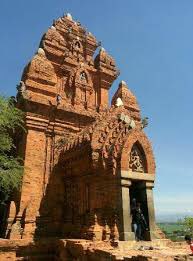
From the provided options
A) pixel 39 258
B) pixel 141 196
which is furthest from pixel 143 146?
pixel 39 258

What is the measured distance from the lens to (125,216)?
9.44 m

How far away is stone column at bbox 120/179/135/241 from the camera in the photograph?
30.0 feet

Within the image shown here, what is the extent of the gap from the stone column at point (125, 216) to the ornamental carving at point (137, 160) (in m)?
0.71

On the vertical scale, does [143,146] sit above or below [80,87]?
below

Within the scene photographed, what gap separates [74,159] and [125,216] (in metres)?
3.53

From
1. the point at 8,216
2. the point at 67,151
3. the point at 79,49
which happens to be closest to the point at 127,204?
the point at 67,151

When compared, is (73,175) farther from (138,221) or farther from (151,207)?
(151,207)

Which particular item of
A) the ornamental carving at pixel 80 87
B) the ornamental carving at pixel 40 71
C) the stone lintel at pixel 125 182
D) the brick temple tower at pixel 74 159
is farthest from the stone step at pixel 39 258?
the ornamental carving at pixel 80 87

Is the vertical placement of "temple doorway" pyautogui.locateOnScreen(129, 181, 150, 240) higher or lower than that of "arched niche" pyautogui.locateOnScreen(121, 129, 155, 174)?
lower

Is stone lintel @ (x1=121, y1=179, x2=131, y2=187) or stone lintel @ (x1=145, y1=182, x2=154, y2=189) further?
stone lintel @ (x1=145, y1=182, x2=154, y2=189)

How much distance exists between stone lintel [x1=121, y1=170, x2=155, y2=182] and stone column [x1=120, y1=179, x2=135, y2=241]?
0.57 feet

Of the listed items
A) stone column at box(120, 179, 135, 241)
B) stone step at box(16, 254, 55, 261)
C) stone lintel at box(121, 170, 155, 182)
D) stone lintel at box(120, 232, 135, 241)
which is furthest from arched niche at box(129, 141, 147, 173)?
stone step at box(16, 254, 55, 261)

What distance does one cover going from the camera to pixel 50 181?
12.8 metres

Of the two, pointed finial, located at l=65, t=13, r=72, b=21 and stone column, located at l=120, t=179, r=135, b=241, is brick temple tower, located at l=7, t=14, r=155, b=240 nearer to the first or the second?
stone column, located at l=120, t=179, r=135, b=241
